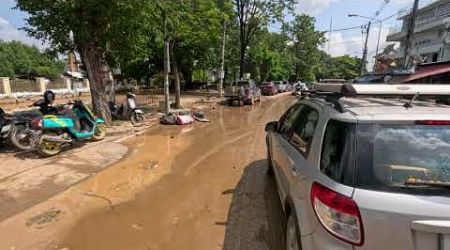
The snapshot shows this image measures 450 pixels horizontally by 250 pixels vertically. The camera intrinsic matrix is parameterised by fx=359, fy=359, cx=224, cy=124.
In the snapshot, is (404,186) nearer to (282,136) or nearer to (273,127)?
(282,136)

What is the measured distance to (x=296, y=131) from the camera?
4.23 meters

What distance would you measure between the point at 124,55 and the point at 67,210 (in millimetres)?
8974

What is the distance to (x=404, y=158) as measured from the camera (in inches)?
Result: 99.9

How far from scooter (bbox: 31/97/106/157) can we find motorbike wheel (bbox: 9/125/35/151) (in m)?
0.36

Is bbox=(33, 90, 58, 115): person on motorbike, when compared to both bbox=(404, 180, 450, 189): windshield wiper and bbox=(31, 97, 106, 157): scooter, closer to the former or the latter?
bbox=(31, 97, 106, 157): scooter

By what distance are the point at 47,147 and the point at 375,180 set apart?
7584 mm

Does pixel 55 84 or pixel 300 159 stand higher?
pixel 300 159

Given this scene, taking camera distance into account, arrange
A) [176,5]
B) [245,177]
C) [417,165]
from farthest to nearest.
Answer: [176,5]
[245,177]
[417,165]

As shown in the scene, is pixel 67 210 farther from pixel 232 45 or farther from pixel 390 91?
pixel 232 45

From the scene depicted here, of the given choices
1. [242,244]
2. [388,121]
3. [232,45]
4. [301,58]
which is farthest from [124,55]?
[301,58]

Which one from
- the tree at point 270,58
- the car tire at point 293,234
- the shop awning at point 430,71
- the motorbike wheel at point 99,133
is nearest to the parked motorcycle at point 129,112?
the motorbike wheel at point 99,133

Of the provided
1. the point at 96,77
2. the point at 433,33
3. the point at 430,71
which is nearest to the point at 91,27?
the point at 96,77

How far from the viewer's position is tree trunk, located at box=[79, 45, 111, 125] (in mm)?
11742

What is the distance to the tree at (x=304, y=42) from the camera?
58781mm
